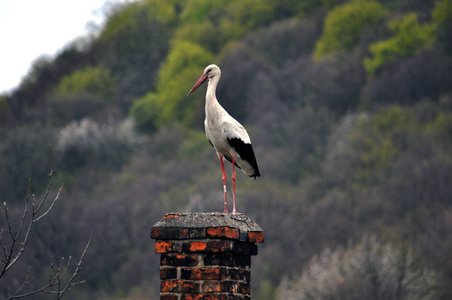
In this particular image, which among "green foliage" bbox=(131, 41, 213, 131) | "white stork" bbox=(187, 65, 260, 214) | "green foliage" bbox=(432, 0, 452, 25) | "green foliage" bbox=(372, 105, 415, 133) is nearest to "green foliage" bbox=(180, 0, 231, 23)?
"green foliage" bbox=(131, 41, 213, 131)

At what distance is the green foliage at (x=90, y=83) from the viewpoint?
11450cm

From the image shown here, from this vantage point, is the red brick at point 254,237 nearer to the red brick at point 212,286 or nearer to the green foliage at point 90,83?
the red brick at point 212,286

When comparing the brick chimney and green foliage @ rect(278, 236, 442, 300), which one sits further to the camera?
green foliage @ rect(278, 236, 442, 300)

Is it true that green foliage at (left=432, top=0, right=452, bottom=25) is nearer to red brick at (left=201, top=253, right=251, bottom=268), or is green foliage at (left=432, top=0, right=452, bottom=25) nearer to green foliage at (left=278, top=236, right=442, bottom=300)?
green foliage at (left=278, top=236, right=442, bottom=300)

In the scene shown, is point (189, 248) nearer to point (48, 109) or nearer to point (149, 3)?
point (48, 109)

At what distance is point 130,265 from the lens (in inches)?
2591

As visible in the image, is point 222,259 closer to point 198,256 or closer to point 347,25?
point 198,256

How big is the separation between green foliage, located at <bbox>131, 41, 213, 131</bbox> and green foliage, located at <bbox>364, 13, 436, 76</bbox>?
1716 cm

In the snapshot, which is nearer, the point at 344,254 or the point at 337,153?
the point at 344,254

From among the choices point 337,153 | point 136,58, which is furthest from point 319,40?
point 337,153

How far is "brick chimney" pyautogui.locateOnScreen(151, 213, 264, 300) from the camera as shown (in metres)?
7.90

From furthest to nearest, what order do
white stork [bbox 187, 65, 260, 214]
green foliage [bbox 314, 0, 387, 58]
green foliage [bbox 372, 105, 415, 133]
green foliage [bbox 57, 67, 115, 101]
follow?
green foliage [bbox 57, 67, 115, 101] → green foliage [bbox 314, 0, 387, 58] → green foliage [bbox 372, 105, 415, 133] → white stork [bbox 187, 65, 260, 214]

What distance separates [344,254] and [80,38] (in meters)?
79.7

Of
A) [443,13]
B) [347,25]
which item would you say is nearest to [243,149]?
[443,13]
